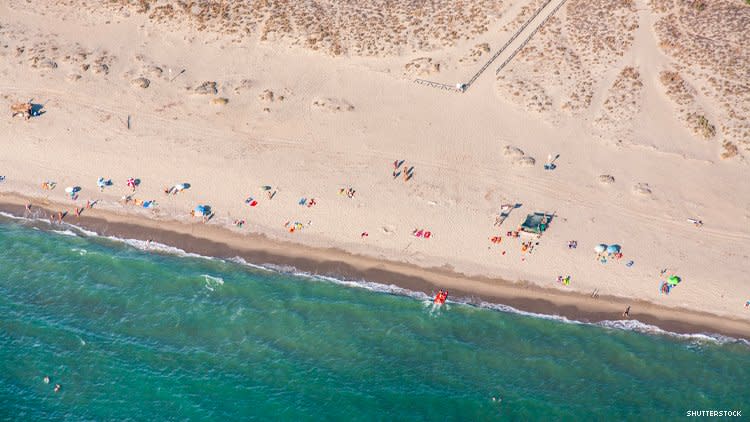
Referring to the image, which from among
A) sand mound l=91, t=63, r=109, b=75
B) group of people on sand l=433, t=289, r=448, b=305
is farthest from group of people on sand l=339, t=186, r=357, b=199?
sand mound l=91, t=63, r=109, b=75

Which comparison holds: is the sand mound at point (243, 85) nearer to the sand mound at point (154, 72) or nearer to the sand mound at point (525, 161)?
the sand mound at point (154, 72)

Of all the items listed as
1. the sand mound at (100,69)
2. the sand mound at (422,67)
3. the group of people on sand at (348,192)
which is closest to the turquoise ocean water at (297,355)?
the group of people on sand at (348,192)

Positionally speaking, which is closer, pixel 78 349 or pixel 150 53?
pixel 78 349

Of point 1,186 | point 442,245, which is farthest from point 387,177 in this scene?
point 1,186

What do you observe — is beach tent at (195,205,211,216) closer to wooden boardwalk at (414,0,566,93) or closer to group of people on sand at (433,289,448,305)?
group of people on sand at (433,289,448,305)

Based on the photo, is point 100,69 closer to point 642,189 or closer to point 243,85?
point 243,85

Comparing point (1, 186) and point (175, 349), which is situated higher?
point (1, 186)

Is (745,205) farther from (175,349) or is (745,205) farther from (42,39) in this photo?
(42,39)
